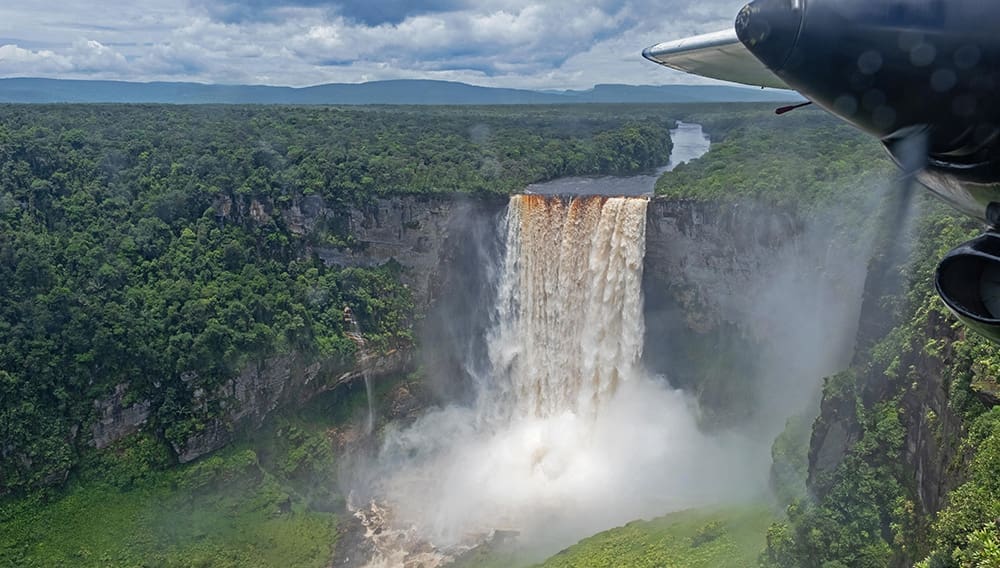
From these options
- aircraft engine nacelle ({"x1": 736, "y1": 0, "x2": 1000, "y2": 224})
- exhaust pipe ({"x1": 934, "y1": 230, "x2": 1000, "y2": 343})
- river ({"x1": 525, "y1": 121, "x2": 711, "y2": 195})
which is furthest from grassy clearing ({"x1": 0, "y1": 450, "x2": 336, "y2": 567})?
aircraft engine nacelle ({"x1": 736, "y1": 0, "x2": 1000, "y2": 224})

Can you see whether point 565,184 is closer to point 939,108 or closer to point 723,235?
point 723,235

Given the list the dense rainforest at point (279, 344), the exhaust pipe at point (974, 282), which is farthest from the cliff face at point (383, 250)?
the exhaust pipe at point (974, 282)

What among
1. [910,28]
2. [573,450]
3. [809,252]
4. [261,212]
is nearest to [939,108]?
[910,28]

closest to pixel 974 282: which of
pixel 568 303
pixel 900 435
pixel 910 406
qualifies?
pixel 900 435

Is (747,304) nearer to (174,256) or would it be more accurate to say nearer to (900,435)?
(900,435)

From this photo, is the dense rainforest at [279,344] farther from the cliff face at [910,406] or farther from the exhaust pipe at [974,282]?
the exhaust pipe at [974,282]
